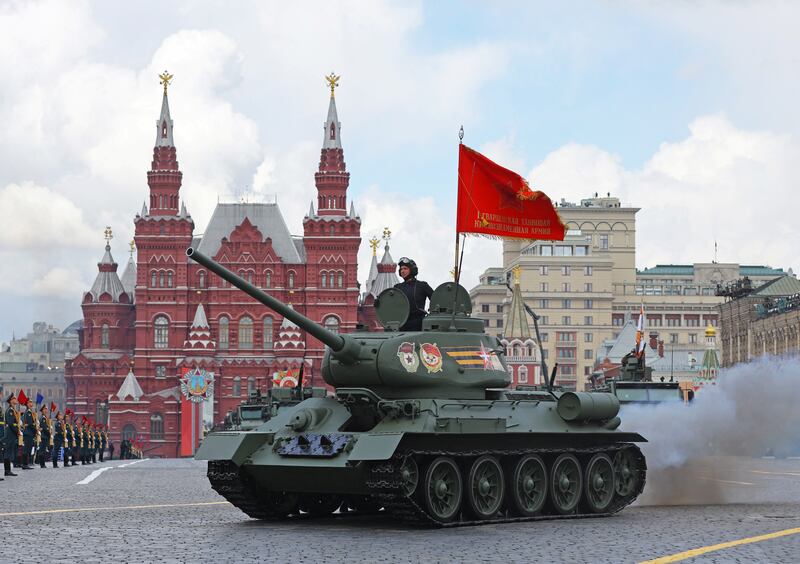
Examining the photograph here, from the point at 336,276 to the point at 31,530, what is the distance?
343ft

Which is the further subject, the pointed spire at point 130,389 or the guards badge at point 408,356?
the pointed spire at point 130,389

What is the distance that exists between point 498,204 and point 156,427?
100 metres

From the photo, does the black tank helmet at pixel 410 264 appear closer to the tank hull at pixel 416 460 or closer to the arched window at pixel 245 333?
the tank hull at pixel 416 460

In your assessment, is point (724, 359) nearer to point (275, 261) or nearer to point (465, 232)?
point (275, 261)

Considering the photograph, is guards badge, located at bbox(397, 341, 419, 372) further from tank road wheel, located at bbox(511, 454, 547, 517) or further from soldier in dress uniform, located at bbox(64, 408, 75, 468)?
soldier in dress uniform, located at bbox(64, 408, 75, 468)

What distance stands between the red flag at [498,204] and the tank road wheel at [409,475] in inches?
212

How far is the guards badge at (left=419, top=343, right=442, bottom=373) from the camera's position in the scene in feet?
59.1

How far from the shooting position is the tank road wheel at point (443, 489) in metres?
16.3

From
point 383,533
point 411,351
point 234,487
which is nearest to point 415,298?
point 411,351

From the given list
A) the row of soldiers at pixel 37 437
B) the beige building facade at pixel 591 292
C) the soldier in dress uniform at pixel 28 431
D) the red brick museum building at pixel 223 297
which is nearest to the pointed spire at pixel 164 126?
the red brick museum building at pixel 223 297

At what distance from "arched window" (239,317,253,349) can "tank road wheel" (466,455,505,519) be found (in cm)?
10444

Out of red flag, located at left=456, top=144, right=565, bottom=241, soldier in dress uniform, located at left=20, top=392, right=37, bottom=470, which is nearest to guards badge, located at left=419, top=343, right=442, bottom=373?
red flag, located at left=456, top=144, right=565, bottom=241

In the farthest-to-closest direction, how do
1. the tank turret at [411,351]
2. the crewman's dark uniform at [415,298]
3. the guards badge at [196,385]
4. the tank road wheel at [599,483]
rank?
the guards badge at [196,385] < the crewman's dark uniform at [415,298] < the tank road wheel at [599,483] < the tank turret at [411,351]

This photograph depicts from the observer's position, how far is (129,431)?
118 meters
